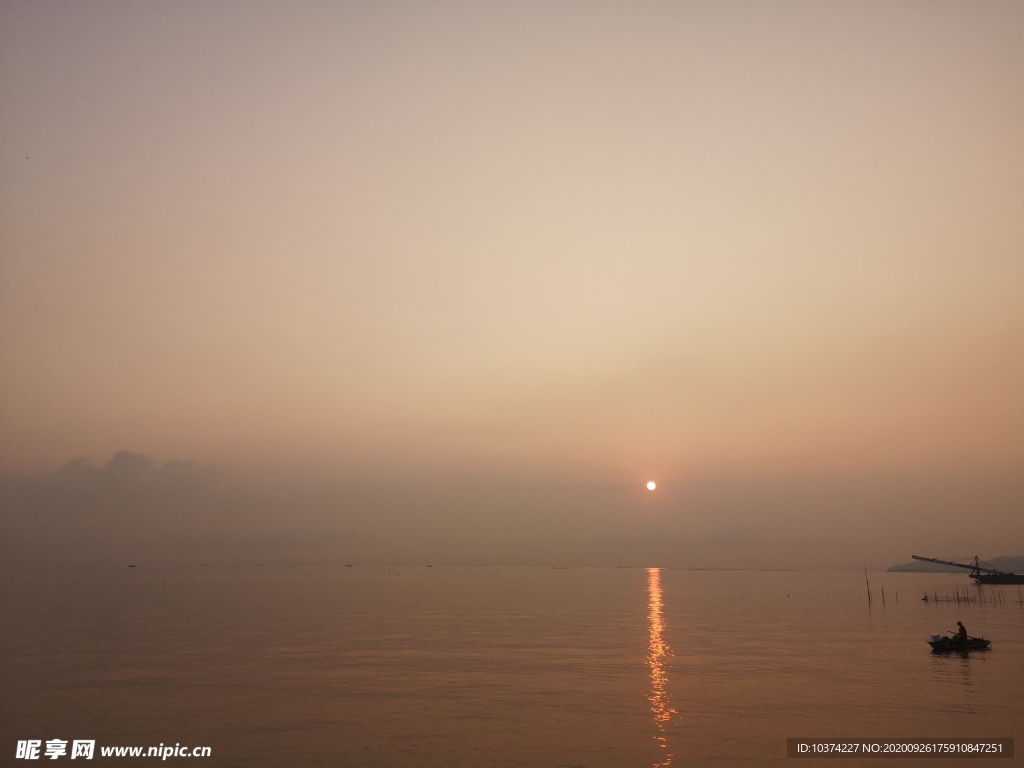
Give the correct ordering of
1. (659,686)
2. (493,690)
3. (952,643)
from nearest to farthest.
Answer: (493,690), (659,686), (952,643)

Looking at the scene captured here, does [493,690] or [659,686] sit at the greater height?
[493,690]

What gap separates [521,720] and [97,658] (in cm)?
4699

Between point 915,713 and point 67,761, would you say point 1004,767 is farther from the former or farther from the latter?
point 67,761

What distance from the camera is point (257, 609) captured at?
5404 inches

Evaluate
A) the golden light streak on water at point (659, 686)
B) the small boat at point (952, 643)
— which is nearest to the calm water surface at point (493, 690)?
the golden light streak on water at point (659, 686)

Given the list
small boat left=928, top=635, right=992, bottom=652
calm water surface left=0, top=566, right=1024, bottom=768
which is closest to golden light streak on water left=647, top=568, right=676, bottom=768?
calm water surface left=0, top=566, right=1024, bottom=768

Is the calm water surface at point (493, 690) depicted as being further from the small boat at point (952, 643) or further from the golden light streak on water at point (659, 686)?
the small boat at point (952, 643)

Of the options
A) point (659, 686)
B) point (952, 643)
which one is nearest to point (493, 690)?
point (659, 686)

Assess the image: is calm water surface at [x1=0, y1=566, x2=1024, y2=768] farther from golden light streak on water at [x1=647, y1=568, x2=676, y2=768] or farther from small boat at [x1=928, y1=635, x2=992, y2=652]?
small boat at [x1=928, y1=635, x2=992, y2=652]

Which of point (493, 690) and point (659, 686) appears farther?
point (659, 686)

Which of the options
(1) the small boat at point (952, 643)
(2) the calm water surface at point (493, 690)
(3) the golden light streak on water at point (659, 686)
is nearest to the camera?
(2) the calm water surface at point (493, 690)

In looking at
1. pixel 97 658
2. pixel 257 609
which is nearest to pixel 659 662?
pixel 97 658

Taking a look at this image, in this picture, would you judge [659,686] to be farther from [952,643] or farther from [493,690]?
[952,643]

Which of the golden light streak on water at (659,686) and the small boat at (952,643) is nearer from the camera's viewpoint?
the golden light streak on water at (659,686)
